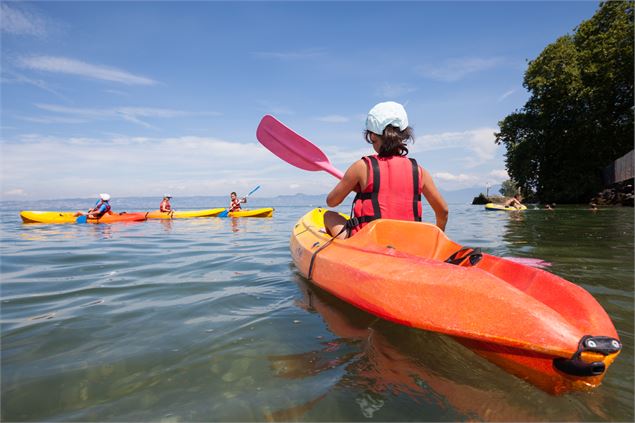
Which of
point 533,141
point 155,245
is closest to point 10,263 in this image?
point 155,245

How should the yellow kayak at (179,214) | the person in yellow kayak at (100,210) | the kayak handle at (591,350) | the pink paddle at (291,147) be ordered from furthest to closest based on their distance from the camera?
1. the yellow kayak at (179,214)
2. the person in yellow kayak at (100,210)
3. the pink paddle at (291,147)
4. the kayak handle at (591,350)

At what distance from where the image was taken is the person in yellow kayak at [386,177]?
3.18 m

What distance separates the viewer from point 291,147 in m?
5.45

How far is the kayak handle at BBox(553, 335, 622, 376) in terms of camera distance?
143 cm

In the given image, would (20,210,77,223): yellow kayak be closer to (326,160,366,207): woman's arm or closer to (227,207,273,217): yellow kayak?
(227,207,273,217): yellow kayak

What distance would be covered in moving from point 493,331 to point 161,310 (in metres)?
2.62

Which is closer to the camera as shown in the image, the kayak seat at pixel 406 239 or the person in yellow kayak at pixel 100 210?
the kayak seat at pixel 406 239

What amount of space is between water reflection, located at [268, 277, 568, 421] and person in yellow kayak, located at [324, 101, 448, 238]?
107 cm

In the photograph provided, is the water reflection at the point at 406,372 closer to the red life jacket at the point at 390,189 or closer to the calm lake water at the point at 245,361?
the calm lake water at the point at 245,361

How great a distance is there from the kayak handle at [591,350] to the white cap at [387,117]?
90.0 inches

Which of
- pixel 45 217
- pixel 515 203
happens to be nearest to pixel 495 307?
pixel 45 217

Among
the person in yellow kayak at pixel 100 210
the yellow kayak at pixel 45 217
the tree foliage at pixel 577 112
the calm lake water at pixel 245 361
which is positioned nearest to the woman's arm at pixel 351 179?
the calm lake water at pixel 245 361

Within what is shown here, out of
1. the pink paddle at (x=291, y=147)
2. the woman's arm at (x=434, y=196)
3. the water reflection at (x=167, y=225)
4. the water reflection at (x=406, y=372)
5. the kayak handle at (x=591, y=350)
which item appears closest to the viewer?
the kayak handle at (x=591, y=350)

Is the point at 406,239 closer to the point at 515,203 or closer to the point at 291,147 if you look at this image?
the point at 291,147
